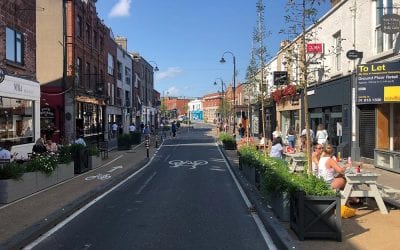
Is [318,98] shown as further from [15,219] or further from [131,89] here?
[131,89]

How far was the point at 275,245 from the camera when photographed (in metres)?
8.39

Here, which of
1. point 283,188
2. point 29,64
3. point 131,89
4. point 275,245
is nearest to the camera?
point 275,245

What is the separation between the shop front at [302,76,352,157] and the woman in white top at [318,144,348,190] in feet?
39.8

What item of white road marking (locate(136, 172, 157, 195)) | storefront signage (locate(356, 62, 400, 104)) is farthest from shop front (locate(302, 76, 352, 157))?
white road marking (locate(136, 172, 157, 195))

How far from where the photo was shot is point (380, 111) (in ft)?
69.2

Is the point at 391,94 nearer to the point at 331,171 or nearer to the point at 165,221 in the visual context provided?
the point at 331,171

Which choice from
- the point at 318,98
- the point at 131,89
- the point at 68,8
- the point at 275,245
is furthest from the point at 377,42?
the point at 131,89

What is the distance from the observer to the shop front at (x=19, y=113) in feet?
71.6

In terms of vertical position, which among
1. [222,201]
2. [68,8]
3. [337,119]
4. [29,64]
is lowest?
[222,201]

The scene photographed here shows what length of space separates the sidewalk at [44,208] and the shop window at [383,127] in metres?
10.4

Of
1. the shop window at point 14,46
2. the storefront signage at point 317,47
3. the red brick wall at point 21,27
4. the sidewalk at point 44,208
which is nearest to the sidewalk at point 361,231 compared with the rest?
the sidewalk at point 44,208

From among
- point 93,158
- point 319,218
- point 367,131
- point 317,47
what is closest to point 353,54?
point 367,131

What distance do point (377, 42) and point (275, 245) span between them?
1487 cm

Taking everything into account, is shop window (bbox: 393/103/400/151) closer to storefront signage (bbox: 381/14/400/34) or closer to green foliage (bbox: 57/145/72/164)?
storefront signage (bbox: 381/14/400/34)
